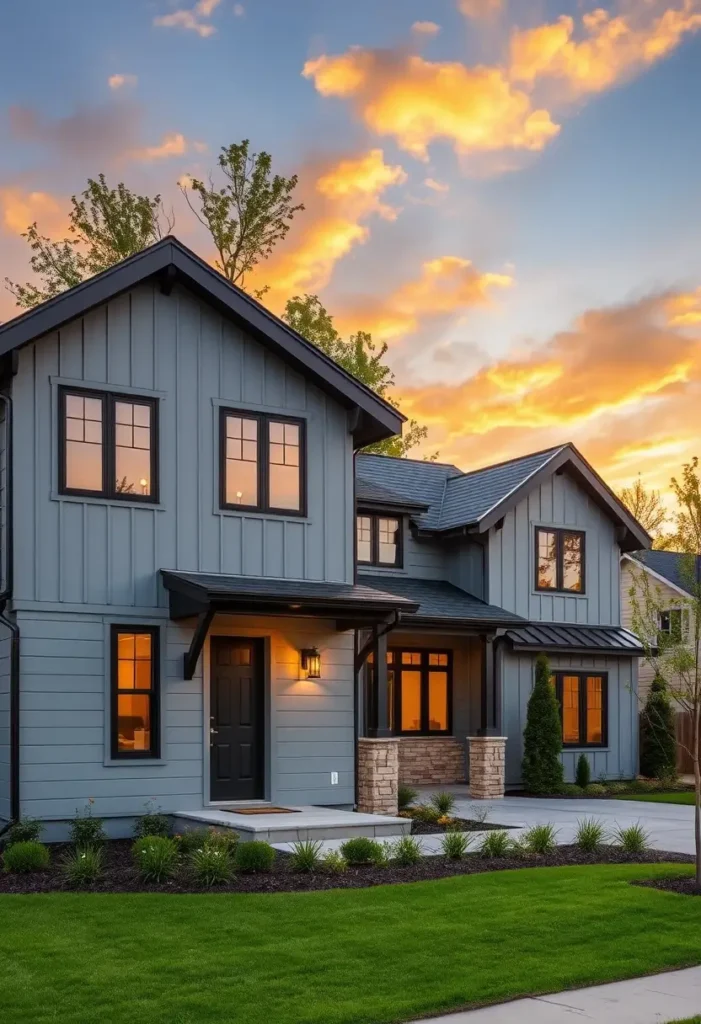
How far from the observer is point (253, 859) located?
1098 centimetres

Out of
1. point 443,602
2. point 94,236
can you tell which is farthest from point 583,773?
point 94,236

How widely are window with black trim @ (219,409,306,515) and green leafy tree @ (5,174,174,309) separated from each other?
1627 cm

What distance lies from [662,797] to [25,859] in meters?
12.8

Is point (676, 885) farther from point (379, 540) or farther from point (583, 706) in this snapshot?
point (583, 706)

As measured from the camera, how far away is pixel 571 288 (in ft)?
67.2

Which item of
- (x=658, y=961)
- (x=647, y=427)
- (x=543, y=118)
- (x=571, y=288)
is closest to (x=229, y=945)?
(x=658, y=961)

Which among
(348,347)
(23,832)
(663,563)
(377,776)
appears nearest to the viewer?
(23,832)

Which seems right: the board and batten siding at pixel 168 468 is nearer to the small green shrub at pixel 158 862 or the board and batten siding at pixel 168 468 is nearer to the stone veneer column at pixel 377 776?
the stone veneer column at pixel 377 776

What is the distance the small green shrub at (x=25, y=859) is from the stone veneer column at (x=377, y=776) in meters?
6.06

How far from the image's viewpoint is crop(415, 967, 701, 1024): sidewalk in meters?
6.58

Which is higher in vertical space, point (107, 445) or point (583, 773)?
point (107, 445)

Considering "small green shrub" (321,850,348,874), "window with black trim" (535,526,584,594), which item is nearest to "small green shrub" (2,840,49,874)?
"small green shrub" (321,850,348,874)

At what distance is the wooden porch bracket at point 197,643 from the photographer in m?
14.2

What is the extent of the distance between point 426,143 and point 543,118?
1.97 m
